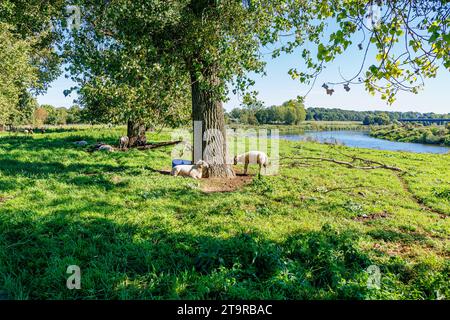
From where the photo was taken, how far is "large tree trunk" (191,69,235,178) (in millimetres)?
12383

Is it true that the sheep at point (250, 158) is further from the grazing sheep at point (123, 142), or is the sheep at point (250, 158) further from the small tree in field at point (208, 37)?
the grazing sheep at point (123, 142)

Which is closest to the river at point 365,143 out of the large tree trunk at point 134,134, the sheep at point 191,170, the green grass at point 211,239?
the large tree trunk at point 134,134

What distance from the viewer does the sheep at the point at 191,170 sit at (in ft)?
40.4

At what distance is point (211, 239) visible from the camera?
5.86m

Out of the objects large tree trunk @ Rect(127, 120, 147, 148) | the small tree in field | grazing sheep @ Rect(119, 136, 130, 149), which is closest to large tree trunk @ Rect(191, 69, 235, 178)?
the small tree in field

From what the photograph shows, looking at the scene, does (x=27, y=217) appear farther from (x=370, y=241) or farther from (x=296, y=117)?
(x=296, y=117)

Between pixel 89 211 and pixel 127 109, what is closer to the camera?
pixel 89 211

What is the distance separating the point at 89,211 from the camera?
7.34 metres

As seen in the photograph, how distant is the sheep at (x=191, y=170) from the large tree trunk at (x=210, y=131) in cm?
33

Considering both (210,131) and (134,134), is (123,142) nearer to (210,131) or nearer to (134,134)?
(134,134)

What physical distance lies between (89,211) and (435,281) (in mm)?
7570

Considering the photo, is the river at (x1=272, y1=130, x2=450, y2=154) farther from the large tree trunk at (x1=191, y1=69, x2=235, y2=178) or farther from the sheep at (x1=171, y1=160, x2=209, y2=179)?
the sheep at (x1=171, y1=160, x2=209, y2=179)
